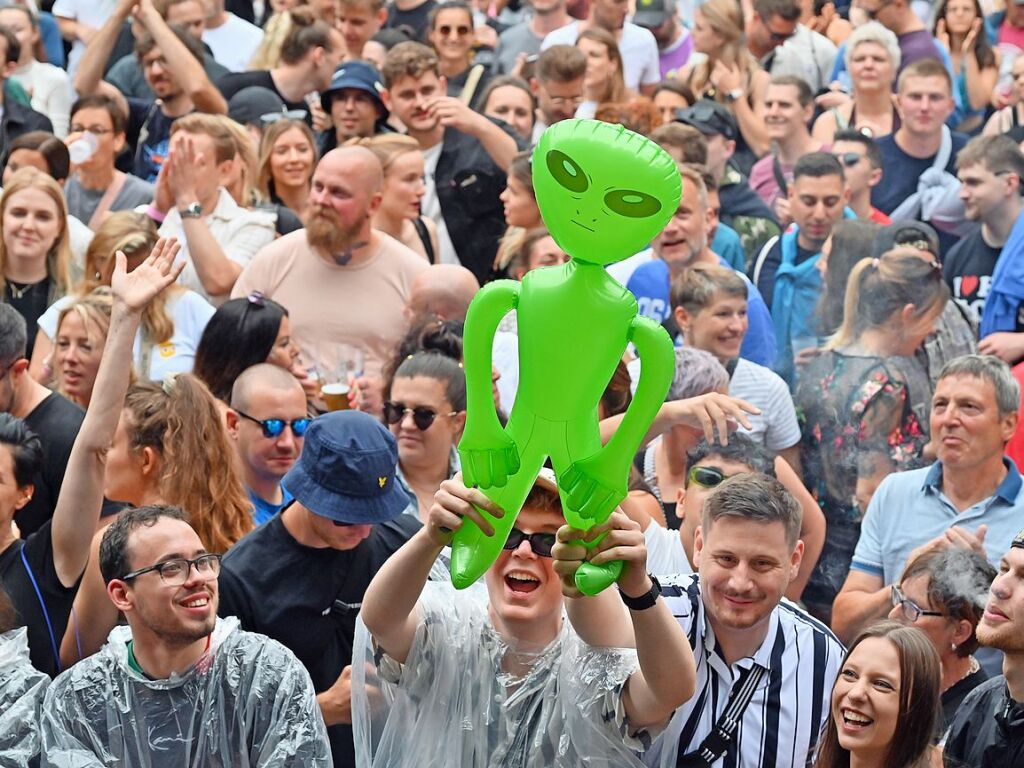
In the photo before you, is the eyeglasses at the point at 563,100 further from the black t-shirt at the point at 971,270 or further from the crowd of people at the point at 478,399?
the black t-shirt at the point at 971,270

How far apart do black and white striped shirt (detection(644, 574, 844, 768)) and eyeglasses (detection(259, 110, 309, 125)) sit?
4406 mm

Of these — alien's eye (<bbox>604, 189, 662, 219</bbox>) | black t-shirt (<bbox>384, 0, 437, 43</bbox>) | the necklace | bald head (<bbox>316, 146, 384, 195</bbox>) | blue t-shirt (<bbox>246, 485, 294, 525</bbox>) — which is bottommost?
the necklace

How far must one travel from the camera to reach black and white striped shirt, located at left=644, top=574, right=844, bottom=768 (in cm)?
357

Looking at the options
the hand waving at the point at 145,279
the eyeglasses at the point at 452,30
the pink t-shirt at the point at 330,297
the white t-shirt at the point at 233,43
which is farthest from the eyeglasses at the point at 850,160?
the hand waving at the point at 145,279

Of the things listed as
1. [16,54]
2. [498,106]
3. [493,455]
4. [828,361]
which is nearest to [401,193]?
[498,106]

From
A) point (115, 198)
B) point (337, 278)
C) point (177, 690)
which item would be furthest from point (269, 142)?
point (177, 690)

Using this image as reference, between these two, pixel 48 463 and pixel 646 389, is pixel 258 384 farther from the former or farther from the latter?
pixel 646 389

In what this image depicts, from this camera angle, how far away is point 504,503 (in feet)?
9.78

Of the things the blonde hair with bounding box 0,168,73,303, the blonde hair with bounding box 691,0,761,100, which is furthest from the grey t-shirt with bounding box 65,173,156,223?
the blonde hair with bounding box 691,0,761,100

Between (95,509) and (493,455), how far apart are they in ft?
5.09

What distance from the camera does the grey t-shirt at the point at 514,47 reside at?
32.7 ft

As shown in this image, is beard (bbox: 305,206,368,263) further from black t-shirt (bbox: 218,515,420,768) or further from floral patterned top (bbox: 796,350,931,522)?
black t-shirt (bbox: 218,515,420,768)

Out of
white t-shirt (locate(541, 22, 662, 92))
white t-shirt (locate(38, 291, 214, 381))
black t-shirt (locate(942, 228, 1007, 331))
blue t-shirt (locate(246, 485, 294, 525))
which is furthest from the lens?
white t-shirt (locate(541, 22, 662, 92))

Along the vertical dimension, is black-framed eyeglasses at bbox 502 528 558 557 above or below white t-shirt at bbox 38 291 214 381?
above
